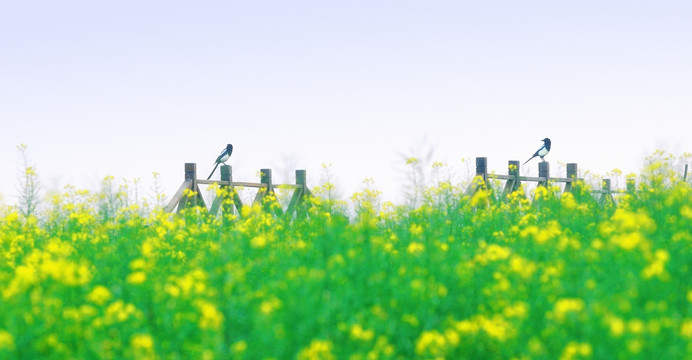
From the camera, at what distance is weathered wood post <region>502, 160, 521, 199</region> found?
551 inches

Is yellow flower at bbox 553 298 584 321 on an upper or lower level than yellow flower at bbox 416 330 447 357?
upper

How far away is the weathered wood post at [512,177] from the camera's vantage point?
45.9 feet

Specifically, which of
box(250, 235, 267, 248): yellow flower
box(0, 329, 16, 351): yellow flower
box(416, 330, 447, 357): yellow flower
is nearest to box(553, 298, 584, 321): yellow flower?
box(416, 330, 447, 357): yellow flower

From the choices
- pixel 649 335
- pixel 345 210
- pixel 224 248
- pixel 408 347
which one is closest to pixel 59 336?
pixel 224 248

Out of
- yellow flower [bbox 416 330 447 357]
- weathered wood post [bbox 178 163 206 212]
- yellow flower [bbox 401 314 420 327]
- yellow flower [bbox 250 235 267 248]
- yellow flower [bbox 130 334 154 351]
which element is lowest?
yellow flower [bbox 416 330 447 357]

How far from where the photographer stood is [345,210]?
24.2 ft

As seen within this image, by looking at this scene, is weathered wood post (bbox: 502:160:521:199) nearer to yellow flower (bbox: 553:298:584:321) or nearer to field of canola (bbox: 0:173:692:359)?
field of canola (bbox: 0:173:692:359)

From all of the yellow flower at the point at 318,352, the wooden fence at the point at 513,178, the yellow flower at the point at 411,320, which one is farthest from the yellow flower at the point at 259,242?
the wooden fence at the point at 513,178

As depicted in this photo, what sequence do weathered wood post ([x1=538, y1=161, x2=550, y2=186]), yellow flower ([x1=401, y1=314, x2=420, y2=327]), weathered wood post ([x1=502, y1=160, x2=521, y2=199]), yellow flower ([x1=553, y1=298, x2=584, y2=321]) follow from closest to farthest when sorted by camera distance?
yellow flower ([x1=553, y1=298, x2=584, y2=321]) < yellow flower ([x1=401, y1=314, x2=420, y2=327]) < weathered wood post ([x1=502, y1=160, x2=521, y2=199]) < weathered wood post ([x1=538, y1=161, x2=550, y2=186])

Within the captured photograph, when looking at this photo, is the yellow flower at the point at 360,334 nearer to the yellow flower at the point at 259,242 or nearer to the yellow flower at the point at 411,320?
the yellow flower at the point at 411,320

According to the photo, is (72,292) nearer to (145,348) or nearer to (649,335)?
(145,348)

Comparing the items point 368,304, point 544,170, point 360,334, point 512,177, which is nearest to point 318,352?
point 360,334

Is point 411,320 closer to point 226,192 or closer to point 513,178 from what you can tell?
point 226,192

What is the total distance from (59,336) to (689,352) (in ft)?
10.7
